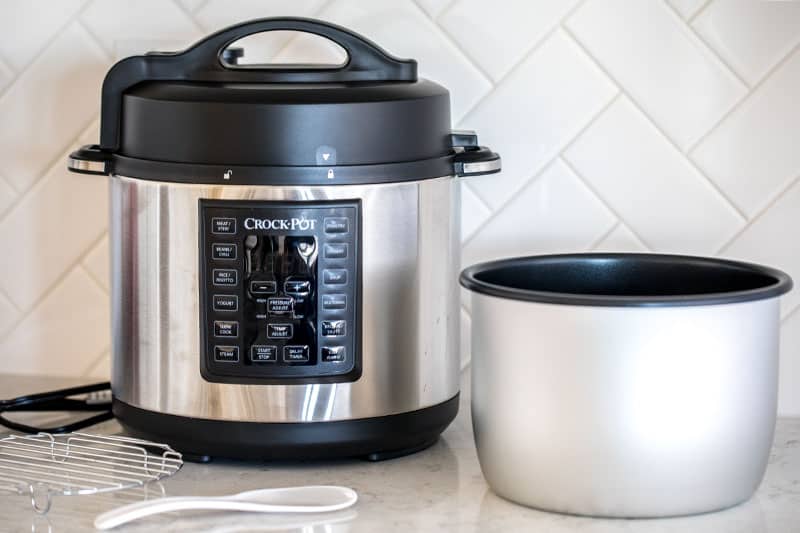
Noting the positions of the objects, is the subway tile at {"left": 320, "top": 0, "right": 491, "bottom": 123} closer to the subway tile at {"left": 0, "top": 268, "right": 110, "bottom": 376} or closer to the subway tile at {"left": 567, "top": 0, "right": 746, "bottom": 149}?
the subway tile at {"left": 567, "top": 0, "right": 746, "bottom": 149}

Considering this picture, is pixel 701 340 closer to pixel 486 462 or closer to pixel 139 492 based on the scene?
pixel 486 462

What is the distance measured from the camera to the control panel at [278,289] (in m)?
0.88

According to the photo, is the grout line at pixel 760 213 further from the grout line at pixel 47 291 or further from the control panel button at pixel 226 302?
the grout line at pixel 47 291

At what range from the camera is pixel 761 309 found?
793mm

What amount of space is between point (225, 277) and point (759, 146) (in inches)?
20.0

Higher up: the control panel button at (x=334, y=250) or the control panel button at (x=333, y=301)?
the control panel button at (x=334, y=250)

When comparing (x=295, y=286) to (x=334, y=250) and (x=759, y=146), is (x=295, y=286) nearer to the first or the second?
(x=334, y=250)

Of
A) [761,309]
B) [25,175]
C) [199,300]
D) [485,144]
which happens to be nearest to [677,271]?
[761,309]

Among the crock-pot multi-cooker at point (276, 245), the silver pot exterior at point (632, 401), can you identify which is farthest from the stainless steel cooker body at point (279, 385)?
the silver pot exterior at point (632, 401)

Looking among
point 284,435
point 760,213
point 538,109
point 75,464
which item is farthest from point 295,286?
point 760,213

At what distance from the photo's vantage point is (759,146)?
3.53ft

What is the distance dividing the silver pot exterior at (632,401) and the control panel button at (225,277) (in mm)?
193

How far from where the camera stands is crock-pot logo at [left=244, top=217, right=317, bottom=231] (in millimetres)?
878

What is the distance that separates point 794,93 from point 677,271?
0.25 meters
